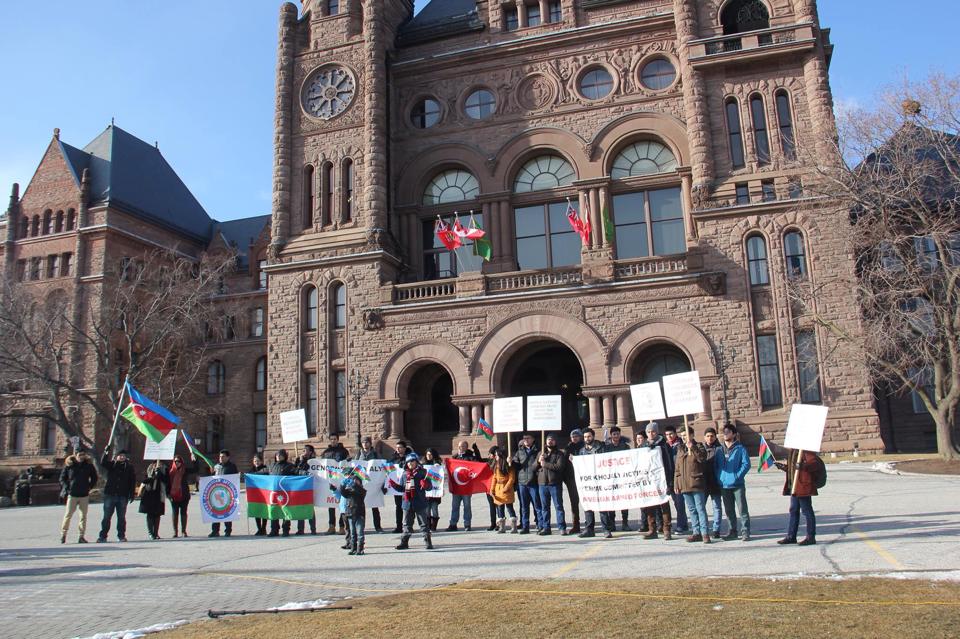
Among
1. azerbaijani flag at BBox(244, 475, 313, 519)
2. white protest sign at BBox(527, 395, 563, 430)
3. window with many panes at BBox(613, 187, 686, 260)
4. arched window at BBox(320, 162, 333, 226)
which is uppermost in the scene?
arched window at BBox(320, 162, 333, 226)

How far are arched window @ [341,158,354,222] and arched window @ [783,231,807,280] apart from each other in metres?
18.2

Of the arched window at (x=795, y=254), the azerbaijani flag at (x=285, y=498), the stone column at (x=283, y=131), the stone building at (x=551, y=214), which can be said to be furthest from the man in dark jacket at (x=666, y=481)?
the stone column at (x=283, y=131)

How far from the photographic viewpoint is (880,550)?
10.5 meters

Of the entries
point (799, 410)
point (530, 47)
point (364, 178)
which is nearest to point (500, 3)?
point (530, 47)

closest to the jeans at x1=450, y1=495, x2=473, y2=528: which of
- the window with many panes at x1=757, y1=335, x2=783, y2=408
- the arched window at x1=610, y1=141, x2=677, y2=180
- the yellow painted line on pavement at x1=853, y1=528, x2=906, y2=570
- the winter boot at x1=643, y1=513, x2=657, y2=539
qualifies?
the winter boot at x1=643, y1=513, x2=657, y2=539

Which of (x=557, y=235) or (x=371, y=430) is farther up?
(x=557, y=235)

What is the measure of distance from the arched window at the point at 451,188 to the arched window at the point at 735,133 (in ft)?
36.4

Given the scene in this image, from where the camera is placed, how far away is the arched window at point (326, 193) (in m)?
35.3

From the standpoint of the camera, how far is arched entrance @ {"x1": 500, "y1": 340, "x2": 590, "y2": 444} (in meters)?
33.0

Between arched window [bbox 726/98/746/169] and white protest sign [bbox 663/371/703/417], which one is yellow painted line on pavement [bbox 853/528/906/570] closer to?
white protest sign [bbox 663/371/703/417]

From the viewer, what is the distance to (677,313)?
29.0 m

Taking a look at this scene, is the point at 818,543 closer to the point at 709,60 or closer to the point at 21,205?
the point at 709,60

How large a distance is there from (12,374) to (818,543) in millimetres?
39298

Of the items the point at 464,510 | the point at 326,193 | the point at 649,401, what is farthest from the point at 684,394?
the point at 326,193
